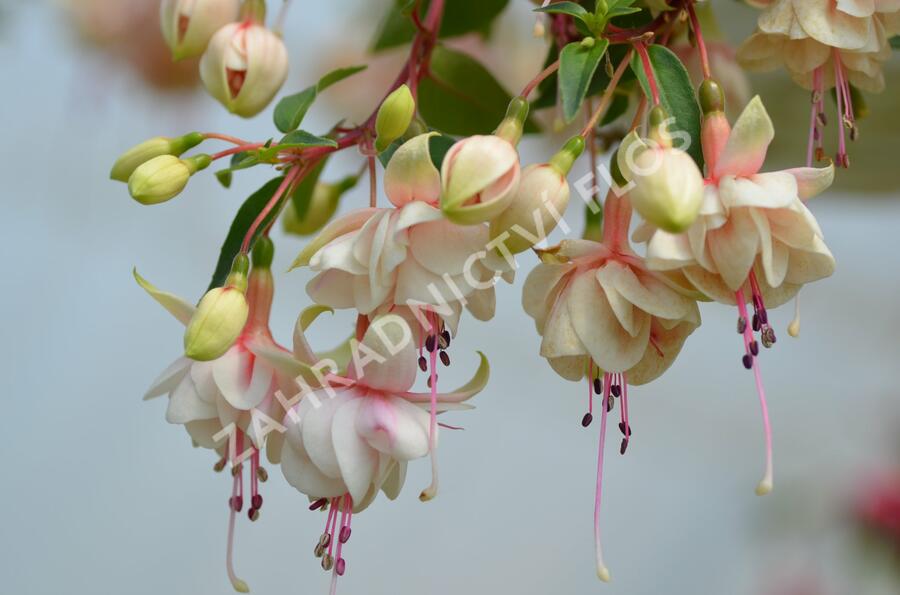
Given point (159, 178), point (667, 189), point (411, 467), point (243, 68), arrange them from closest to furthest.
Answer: point (667, 189)
point (159, 178)
point (243, 68)
point (411, 467)

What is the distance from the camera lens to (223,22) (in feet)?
1.98

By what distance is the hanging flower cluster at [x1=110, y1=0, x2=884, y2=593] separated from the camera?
0.40 m

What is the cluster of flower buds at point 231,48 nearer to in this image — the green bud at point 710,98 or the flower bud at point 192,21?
the flower bud at point 192,21

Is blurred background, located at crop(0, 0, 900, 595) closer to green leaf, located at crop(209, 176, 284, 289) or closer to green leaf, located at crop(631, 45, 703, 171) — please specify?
green leaf, located at crop(209, 176, 284, 289)

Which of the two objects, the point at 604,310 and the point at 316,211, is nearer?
the point at 604,310

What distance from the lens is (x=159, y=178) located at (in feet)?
1.57

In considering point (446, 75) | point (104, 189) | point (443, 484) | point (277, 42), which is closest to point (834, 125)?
point (446, 75)

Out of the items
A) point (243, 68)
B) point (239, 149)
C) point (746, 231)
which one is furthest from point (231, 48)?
point (746, 231)

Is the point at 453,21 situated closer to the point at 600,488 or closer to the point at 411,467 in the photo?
the point at 600,488

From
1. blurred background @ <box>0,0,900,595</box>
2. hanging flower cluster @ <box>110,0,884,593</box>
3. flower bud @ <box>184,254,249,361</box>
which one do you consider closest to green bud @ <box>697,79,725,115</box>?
hanging flower cluster @ <box>110,0,884,593</box>

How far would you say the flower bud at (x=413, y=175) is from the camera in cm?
43

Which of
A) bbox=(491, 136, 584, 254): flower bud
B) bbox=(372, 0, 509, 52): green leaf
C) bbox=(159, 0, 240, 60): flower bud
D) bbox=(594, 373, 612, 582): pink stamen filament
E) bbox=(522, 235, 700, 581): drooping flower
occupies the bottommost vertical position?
bbox=(594, 373, 612, 582): pink stamen filament

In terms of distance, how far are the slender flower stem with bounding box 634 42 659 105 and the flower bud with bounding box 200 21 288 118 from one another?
0.23 metres

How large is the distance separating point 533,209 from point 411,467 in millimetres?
1525
